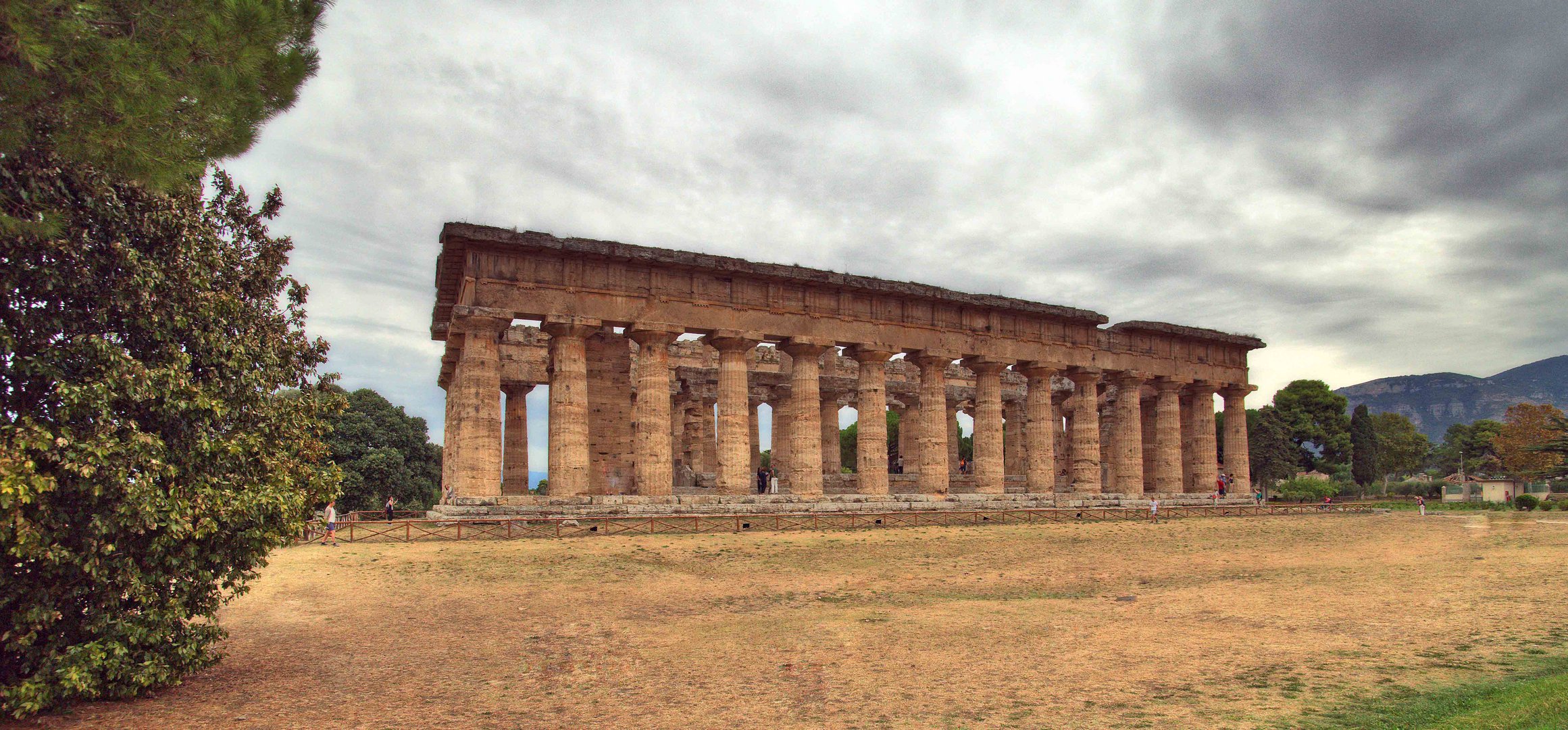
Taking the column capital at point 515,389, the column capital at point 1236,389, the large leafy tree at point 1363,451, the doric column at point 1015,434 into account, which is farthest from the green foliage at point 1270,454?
the column capital at point 515,389

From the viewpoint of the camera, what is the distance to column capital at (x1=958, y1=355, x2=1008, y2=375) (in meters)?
38.3

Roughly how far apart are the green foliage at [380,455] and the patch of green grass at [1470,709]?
4532 cm

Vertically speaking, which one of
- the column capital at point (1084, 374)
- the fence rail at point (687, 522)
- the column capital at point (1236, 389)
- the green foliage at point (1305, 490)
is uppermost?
the column capital at point (1084, 374)

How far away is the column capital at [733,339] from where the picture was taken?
105 feet

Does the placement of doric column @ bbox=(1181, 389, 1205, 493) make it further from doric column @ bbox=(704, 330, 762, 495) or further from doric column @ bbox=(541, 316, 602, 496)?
doric column @ bbox=(541, 316, 602, 496)

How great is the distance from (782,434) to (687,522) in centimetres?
1457

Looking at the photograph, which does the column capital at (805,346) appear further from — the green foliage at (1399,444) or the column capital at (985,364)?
the green foliage at (1399,444)

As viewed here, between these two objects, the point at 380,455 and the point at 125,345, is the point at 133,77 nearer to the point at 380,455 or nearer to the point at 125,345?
the point at 125,345

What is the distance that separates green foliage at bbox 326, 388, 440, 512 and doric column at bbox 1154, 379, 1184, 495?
37.3 meters

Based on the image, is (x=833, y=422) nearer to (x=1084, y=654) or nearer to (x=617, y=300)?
(x=617, y=300)

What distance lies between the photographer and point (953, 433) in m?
53.0

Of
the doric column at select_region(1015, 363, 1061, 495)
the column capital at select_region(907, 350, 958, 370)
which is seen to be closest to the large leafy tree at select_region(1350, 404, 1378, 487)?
the doric column at select_region(1015, 363, 1061, 495)

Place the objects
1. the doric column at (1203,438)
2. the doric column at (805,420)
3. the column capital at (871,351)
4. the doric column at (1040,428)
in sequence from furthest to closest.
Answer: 1. the doric column at (1203,438)
2. the doric column at (1040,428)
3. the column capital at (871,351)
4. the doric column at (805,420)

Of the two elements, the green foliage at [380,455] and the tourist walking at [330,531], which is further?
the green foliage at [380,455]
